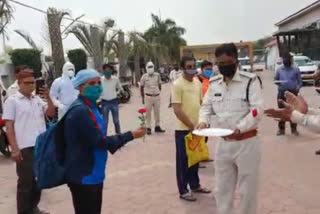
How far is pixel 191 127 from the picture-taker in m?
6.05

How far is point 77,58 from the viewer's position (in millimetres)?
24188

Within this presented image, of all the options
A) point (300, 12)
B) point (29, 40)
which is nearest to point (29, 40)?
point (29, 40)

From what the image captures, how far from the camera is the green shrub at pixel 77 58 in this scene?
24.0 meters

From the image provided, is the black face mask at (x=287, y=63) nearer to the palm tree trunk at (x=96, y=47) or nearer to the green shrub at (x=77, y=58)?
the green shrub at (x=77, y=58)

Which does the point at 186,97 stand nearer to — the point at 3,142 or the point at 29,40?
the point at 3,142

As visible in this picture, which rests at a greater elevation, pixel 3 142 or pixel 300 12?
pixel 300 12

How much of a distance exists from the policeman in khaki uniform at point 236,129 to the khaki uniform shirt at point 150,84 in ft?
26.8

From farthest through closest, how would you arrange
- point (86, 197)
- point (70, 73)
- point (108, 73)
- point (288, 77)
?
point (108, 73) < point (288, 77) < point (70, 73) < point (86, 197)

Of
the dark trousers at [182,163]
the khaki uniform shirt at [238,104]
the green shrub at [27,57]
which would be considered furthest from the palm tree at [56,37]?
the khaki uniform shirt at [238,104]

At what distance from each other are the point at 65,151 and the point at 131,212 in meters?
2.30

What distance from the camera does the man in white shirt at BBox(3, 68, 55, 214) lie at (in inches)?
212

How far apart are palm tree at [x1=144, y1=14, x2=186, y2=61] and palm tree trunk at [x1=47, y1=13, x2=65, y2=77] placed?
3933cm

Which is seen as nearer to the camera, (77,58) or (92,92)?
(92,92)

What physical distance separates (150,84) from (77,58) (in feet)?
39.9
